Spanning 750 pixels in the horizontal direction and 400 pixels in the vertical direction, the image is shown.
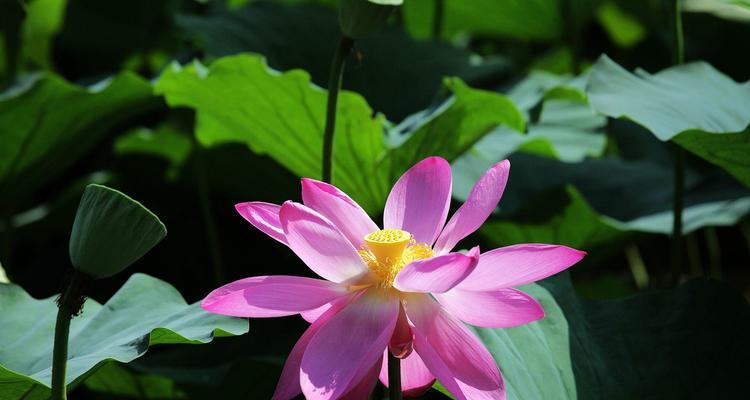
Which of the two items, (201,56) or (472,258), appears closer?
(472,258)

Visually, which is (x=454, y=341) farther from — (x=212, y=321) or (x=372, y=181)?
(x=372, y=181)

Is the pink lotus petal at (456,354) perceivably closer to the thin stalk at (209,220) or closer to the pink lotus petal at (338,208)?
the pink lotus petal at (338,208)

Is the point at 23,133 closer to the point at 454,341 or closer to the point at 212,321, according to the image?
the point at 212,321

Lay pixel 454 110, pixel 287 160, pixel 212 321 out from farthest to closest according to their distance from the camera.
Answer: pixel 287 160 → pixel 454 110 → pixel 212 321

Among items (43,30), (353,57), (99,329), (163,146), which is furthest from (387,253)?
(43,30)

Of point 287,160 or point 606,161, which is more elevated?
point 287,160

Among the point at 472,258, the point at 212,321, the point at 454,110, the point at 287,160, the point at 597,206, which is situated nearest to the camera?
the point at 472,258

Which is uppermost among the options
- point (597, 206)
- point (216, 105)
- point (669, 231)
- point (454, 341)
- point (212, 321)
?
point (454, 341)

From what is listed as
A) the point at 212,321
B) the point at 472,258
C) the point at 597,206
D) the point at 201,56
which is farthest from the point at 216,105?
the point at 472,258
